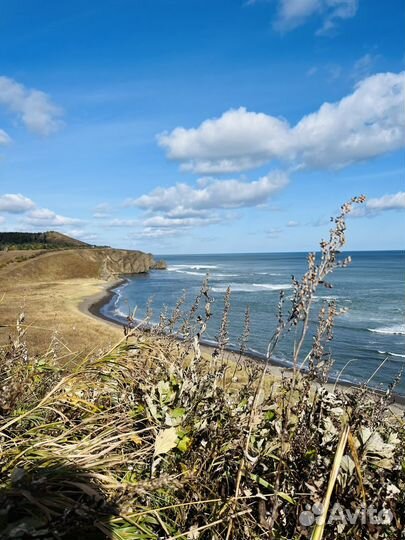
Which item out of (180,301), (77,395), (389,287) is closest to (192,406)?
(77,395)

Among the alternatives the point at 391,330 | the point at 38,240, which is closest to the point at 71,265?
the point at 38,240

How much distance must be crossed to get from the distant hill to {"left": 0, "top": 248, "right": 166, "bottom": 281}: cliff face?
16.9 m

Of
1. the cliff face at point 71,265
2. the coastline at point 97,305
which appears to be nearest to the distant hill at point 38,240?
the cliff face at point 71,265

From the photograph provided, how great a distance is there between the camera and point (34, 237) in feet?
471

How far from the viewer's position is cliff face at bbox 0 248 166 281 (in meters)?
81.0

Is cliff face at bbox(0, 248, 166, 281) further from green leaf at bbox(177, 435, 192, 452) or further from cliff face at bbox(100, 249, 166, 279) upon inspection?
green leaf at bbox(177, 435, 192, 452)

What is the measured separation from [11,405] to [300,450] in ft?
5.91

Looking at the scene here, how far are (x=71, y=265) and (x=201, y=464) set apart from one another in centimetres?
9321

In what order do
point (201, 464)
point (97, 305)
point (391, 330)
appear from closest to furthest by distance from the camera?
point (201, 464) < point (391, 330) < point (97, 305)

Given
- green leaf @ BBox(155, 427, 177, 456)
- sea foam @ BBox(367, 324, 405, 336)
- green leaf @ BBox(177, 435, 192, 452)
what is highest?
green leaf @ BBox(155, 427, 177, 456)

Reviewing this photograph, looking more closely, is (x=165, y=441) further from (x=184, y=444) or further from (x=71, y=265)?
(x=71, y=265)

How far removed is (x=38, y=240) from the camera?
14038cm

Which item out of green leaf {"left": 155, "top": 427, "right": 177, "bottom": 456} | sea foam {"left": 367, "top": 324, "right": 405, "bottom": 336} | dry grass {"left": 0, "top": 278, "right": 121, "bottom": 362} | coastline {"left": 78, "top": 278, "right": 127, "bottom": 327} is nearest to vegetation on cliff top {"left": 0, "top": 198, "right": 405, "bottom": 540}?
green leaf {"left": 155, "top": 427, "right": 177, "bottom": 456}

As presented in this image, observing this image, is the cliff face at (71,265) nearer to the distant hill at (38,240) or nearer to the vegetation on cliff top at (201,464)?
the distant hill at (38,240)
